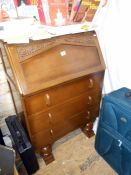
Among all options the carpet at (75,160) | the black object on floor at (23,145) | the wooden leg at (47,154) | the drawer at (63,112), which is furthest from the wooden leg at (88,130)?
the black object on floor at (23,145)

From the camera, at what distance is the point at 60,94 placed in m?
1.27

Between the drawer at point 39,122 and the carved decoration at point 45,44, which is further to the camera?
the drawer at point 39,122

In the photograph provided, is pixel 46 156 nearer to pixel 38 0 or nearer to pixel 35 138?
pixel 35 138

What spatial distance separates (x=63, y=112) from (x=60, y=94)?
0.19m

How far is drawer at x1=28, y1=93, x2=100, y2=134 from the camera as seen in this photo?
50.3 inches

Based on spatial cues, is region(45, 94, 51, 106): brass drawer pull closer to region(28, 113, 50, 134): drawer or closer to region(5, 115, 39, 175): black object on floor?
region(28, 113, 50, 134): drawer

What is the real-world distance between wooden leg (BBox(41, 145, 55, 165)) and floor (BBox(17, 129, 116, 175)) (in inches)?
1.4

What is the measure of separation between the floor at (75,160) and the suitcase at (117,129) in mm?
124

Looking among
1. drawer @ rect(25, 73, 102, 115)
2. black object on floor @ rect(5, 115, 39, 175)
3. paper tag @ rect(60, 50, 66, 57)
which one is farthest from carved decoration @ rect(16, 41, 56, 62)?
black object on floor @ rect(5, 115, 39, 175)

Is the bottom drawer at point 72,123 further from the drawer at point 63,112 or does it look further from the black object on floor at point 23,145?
the black object on floor at point 23,145

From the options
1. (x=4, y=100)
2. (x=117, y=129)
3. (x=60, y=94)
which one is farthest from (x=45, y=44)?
A: (x=117, y=129)

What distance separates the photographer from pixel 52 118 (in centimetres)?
134

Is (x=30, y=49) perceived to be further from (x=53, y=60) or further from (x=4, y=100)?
(x=4, y=100)

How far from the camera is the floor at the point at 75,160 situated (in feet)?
4.76
